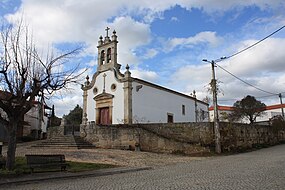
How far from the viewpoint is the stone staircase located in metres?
19.4

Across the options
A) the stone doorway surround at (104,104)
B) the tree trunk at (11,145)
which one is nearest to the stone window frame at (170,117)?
the stone doorway surround at (104,104)

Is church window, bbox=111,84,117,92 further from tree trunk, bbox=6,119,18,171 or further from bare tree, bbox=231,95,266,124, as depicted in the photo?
bare tree, bbox=231,95,266,124

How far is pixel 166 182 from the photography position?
26.6 ft

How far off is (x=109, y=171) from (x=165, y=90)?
20168 mm

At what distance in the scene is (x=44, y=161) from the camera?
9859mm

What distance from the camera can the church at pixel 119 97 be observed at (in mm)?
25609

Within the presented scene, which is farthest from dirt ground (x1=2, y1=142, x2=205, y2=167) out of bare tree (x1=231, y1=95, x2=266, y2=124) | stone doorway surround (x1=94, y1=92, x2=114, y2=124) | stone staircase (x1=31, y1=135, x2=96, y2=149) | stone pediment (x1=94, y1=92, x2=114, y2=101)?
bare tree (x1=231, y1=95, x2=266, y2=124)

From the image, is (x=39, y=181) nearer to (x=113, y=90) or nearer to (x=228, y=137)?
(x=228, y=137)

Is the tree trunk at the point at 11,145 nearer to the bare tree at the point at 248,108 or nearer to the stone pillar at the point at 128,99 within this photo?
the stone pillar at the point at 128,99

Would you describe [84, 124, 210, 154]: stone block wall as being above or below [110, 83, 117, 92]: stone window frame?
below

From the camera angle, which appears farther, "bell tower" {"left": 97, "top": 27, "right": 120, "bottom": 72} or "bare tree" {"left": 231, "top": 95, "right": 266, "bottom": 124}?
"bare tree" {"left": 231, "top": 95, "right": 266, "bottom": 124}

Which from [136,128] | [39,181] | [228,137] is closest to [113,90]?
[136,128]

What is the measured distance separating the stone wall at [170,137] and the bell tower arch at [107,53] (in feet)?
28.4

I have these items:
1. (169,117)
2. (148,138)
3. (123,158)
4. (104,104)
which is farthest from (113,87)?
(123,158)
